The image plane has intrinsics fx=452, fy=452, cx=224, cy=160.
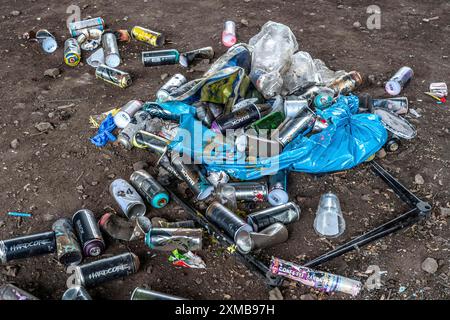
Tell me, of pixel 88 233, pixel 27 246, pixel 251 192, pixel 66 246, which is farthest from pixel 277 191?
pixel 27 246

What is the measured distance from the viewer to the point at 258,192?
2.95m

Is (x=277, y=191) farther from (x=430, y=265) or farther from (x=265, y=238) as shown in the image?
(x=430, y=265)

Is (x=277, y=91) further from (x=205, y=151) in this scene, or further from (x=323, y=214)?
(x=323, y=214)

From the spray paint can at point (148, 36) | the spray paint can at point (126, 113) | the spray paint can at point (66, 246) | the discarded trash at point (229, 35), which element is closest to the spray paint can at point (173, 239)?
the spray paint can at point (66, 246)

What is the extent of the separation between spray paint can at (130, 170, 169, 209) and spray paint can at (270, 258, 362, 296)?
2.78ft

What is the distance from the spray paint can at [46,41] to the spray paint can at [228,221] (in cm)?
282

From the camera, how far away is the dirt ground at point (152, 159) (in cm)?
253

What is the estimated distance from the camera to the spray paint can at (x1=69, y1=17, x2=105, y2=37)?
182 inches

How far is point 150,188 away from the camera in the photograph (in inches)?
115

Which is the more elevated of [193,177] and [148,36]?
[148,36]

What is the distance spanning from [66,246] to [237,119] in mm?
1419
